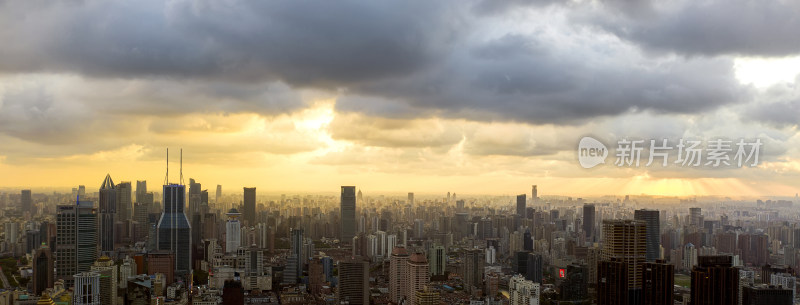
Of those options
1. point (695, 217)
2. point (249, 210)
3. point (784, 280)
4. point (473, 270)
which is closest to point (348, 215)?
point (249, 210)

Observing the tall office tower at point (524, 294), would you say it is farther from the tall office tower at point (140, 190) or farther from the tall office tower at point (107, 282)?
the tall office tower at point (140, 190)

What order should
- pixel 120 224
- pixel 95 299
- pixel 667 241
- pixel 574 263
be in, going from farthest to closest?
1. pixel 120 224
2. pixel 574 263
3. pixel 667 241
4. pixel 95 299

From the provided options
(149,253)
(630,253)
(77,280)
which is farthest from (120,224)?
(630,253)

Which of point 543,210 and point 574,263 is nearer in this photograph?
point 574,263

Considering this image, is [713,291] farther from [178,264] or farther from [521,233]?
[178,264]

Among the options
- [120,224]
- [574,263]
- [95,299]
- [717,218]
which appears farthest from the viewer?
[120,224]

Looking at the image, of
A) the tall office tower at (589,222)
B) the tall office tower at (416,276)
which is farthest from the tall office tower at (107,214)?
the tall office tower at (589,222)

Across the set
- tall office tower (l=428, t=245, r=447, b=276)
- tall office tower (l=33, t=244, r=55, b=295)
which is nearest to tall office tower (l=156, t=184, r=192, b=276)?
tall office tower (l=33, t=244, r=55, b=295)
